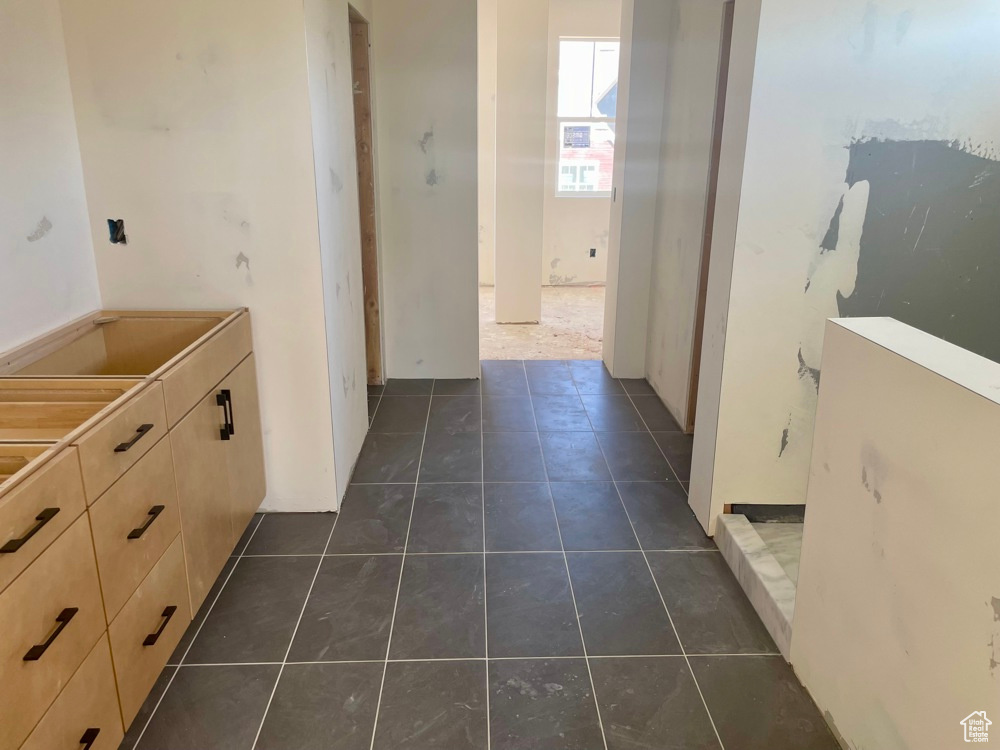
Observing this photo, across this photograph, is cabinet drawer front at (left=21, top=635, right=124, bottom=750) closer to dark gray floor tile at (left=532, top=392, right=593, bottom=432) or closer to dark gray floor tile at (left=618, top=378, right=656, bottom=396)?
dark gray floor tile at (left=532, top=392, right=593, bottom=432)

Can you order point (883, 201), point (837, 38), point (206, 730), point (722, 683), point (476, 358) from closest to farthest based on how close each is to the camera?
point (206, 730)
point (722, 683)
point (837, 38)
point (883, 201)
point (476, 358)

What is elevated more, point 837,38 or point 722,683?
point 837,38

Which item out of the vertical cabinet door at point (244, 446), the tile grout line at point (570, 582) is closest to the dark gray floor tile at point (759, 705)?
the tile grout line at point (570, 582)

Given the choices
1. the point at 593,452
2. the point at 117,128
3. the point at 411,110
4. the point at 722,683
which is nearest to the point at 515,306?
the point at 411,110

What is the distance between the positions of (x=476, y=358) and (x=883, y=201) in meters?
2.75

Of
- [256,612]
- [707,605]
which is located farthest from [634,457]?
[256,612]

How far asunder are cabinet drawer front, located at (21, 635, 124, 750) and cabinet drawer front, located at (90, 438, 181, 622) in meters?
0.12

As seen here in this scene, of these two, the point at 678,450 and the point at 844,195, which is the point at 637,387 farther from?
the point at 844,195

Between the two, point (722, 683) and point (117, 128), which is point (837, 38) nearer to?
point (722, 683)

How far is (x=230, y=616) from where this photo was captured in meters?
2.32

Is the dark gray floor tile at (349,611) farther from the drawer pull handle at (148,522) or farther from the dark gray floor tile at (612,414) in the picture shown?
the dark gray floor tile at (612,414)

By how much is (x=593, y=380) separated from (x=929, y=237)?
7.89 feet

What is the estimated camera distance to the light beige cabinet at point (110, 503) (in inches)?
51.8

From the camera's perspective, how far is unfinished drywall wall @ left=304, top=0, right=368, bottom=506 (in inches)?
105
